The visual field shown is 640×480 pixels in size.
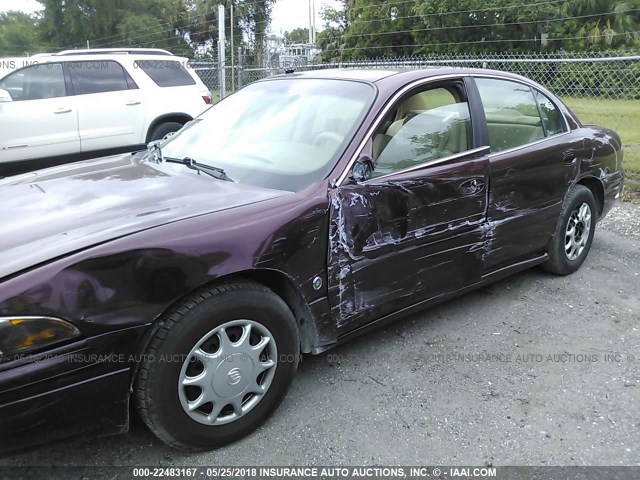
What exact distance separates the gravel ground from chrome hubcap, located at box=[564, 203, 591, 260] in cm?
43

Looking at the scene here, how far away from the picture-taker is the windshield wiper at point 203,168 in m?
2.90

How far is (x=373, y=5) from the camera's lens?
34344 millimetres

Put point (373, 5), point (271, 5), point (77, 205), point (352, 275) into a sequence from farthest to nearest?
1. point (271, 5)
2. point (373, 5)
3. point (352, 275)
4. point (77, 205)

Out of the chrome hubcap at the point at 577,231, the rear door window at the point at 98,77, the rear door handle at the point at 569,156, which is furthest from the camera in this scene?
the rear door window at the point at 98,77

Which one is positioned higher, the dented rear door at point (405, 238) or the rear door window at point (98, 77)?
the rear door window at point (98, 77)

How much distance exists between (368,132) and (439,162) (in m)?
0.53

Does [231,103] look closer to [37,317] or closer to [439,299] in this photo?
[439,299]

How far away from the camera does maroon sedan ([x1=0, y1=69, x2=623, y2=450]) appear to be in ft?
6.57

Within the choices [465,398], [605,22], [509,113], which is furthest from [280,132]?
[605,22]

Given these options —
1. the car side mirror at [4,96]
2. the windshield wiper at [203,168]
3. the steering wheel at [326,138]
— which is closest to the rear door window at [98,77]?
the car side mirror at [4,96]

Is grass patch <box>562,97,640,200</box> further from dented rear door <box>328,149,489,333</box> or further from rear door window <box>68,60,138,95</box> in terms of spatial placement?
rear door window <box>68,60,138,95</box>

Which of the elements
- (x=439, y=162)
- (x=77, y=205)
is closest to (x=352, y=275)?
(x=439, y=162)

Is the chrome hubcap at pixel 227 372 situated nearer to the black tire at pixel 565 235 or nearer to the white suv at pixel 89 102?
the black tire at pixel 565 235

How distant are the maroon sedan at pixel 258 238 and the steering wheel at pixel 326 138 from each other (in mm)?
15
